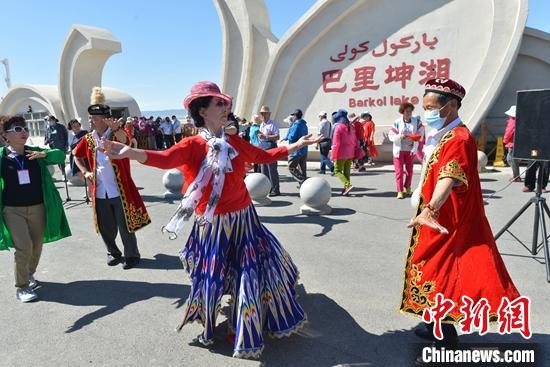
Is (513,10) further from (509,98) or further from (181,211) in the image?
(181,211)

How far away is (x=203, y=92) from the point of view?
2836mm

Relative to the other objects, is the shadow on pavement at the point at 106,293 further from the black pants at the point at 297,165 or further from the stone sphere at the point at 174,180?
the black pants at the point at 297,165

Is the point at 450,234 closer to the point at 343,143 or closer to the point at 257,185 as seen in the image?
the point at 257,185

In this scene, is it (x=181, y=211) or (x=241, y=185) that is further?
(x=241, y=185)

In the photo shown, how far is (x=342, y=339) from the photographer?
3064 mm

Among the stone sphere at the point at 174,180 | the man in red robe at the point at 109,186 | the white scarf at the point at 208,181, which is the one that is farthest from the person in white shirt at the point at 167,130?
the white scarf at the point at 208,181

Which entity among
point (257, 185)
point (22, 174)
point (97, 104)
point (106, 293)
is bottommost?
point (106, 293)

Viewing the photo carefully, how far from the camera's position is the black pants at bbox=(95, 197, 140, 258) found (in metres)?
4.69

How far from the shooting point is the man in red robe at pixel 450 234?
239 cm

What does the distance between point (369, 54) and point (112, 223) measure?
11.4 metres

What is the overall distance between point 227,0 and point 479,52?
9871 mm

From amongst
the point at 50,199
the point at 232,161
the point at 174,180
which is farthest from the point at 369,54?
the point at 232,161

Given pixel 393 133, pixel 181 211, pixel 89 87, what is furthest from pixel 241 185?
pixel 89 87

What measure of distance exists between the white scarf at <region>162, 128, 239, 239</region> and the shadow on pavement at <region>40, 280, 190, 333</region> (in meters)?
1.26
